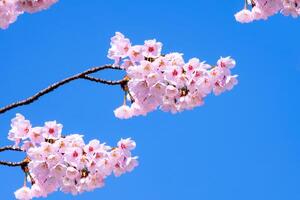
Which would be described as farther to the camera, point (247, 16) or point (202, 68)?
point (247, 16)

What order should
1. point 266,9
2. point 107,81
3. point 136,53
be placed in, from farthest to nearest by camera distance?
point 266,9, point 136,53, point 107,81

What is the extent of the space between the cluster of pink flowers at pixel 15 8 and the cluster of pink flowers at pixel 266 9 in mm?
3281

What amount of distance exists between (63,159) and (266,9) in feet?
13.1

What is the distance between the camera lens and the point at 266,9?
10.2m

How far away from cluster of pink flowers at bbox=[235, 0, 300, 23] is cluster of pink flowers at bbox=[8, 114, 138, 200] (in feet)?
9.31

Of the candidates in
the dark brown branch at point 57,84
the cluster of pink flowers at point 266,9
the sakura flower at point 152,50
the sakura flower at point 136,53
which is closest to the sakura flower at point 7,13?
the dark brown branch at point 57,84

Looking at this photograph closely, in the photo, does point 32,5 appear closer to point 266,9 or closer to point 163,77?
point 163,77

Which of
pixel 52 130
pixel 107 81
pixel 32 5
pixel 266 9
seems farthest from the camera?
pixel 266 9

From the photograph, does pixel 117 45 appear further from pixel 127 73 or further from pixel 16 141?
pixel 16 141

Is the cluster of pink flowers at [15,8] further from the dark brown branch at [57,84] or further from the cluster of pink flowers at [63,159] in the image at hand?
the cluster of pink flowers at [63,159]

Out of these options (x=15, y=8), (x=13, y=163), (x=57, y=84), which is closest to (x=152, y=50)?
(x=57, y=84)

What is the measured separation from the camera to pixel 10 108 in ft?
30.6

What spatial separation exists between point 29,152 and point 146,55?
7.14 feet

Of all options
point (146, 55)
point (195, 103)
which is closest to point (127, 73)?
point (146, 55)
